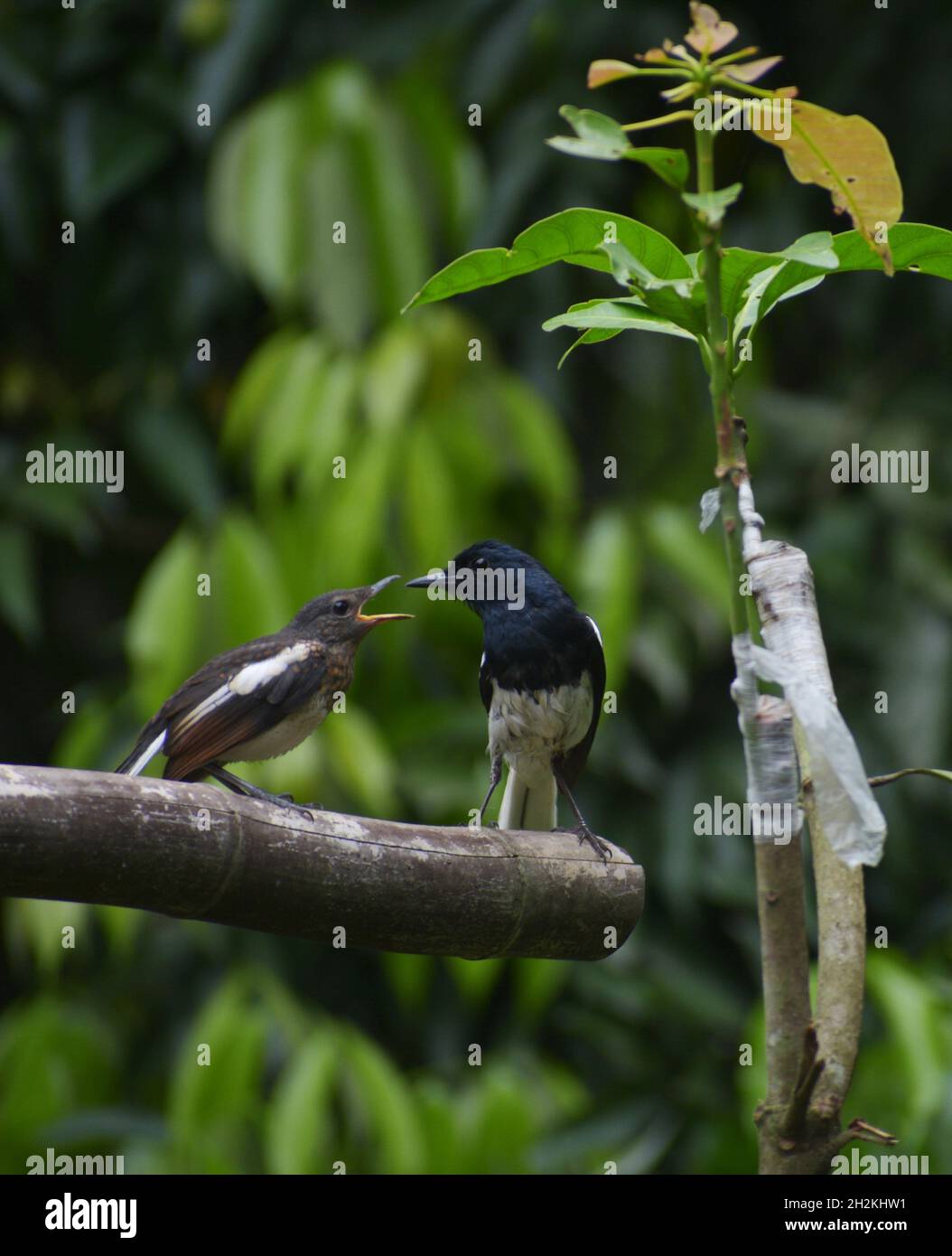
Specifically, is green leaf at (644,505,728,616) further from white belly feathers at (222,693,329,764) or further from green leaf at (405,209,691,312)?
green leaf at (405,209,691,312)

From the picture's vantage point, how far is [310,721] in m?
2.45

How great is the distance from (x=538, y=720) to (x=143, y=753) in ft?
2.21

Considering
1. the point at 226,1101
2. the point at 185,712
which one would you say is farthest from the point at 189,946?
the point at 185,712

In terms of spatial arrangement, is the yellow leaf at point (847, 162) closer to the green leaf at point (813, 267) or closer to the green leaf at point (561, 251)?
the green leaf at point (813, 267)

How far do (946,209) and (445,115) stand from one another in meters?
1.73

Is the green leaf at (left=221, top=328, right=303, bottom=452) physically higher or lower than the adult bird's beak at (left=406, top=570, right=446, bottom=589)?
higher

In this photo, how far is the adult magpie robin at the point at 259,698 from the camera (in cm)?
230

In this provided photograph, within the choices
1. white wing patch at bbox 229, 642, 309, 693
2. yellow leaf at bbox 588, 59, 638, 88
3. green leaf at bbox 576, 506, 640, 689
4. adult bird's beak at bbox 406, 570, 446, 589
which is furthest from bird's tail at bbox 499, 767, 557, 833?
yellow leaf at bbox 588, 59, 638, 88

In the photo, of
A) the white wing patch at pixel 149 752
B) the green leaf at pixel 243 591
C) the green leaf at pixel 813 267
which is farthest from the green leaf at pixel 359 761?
the green leaf at pixel 813 267

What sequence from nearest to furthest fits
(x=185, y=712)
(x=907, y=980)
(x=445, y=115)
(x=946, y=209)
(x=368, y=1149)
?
(x=185, y=712) < (x=907, y=980) < (x=368, y=1149) < (x=445, y=115) < (x=946, y=209)

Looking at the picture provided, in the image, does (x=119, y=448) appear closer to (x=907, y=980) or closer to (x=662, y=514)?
(x=662, y=514)

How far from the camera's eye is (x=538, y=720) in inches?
103

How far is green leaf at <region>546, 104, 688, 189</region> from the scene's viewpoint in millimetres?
1279

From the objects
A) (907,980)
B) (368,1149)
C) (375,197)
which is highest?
(375,197)
